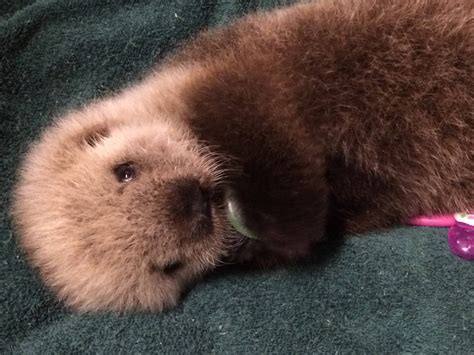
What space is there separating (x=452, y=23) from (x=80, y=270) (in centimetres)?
85

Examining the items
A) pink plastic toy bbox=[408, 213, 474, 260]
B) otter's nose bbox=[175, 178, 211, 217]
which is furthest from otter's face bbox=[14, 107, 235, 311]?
pink plastic toy bbox=[408, 213, 474, 260]

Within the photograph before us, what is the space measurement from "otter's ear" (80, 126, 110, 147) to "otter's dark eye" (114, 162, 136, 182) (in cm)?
10

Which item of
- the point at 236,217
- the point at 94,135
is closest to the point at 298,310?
the point at 236,217

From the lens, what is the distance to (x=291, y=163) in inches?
43.8

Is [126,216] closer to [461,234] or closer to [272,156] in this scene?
[272,156]

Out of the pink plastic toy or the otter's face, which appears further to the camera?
the pink plastic toy

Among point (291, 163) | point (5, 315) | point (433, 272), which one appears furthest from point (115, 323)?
point (433, 272)

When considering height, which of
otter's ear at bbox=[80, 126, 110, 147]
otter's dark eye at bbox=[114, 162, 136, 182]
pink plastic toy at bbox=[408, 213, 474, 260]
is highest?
otter's ear at bbox=[80, 126, 110, 147]

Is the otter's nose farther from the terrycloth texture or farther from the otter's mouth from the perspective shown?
the terrycloth texture

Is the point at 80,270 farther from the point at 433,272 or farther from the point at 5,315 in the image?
the point at 433,272

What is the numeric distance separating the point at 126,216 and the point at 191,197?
12 centimetres

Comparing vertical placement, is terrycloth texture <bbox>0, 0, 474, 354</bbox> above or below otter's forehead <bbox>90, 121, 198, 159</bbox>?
below

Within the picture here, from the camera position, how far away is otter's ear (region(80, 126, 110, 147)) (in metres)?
1.27

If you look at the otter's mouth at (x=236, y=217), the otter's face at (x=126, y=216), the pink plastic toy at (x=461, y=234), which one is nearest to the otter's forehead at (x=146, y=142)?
the otter's face at (x=126, y=216)
